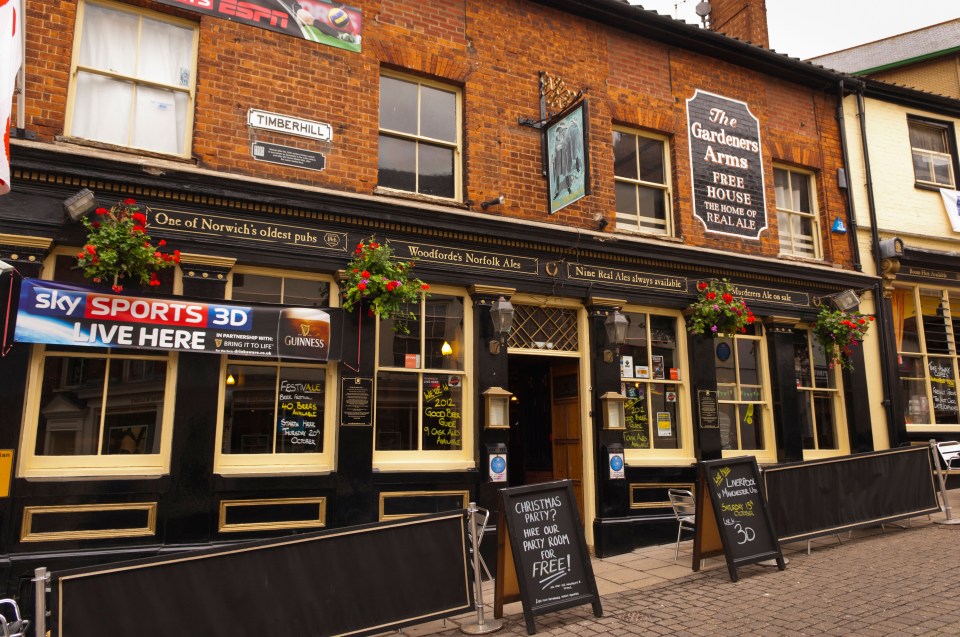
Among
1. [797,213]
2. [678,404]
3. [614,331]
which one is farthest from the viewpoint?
[797,213]

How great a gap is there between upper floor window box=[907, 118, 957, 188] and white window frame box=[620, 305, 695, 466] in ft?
21.9

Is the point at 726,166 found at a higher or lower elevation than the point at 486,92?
lower

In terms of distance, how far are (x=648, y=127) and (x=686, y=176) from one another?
0.96 meters

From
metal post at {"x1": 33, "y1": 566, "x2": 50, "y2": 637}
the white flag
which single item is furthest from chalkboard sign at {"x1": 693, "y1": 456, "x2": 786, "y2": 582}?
the white flag

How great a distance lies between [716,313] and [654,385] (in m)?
1.36

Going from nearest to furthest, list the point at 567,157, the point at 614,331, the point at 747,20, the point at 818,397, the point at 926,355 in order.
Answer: the point at 567,157 < the point at 614,331 < the point at 818,397 < the point at 926,355 < the point at 747,20

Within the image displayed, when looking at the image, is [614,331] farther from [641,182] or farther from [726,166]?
[726,166]

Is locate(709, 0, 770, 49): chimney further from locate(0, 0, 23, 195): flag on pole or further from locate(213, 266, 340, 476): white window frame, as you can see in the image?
locate(0, 0, 23, 195): flag on pole

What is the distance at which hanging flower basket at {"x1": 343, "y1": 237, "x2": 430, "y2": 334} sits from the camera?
7.20 m

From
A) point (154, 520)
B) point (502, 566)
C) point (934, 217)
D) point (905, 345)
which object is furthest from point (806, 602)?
point (934, 217)

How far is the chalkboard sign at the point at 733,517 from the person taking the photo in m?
6.77

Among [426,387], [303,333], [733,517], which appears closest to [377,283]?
[303,333]

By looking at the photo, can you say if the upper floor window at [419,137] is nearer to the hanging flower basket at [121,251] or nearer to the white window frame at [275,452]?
the white window frame at [275,452]

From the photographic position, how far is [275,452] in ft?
23.3
